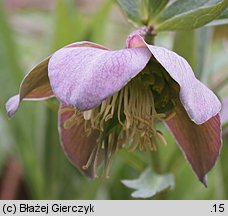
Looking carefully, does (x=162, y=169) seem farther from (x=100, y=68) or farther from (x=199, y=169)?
(x=100, y=68)

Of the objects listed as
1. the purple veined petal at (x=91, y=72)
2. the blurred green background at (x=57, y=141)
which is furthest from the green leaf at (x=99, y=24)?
the purple veined petal at (x=91, y=72)

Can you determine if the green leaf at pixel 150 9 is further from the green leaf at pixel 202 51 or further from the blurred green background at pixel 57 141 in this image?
the blurred green background at pixel 57 141

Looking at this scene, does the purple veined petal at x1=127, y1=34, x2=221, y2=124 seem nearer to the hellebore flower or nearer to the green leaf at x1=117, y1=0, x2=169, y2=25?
the hellebore flower

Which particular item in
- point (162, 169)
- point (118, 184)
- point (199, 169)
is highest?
point (199, 169)

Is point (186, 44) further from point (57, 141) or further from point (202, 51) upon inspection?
point (57, 141)

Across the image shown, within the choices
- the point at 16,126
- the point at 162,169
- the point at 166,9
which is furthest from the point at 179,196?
the point at 166,9

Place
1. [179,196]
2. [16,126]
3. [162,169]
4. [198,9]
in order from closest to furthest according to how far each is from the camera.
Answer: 1. [198,9]
2. [162,169]
3. [179,196]
4. [16,126]
